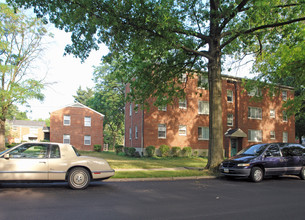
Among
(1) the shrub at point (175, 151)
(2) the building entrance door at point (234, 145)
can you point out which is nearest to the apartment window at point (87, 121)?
(1) the shrub at point (175, 151)

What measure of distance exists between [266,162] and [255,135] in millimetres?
22992

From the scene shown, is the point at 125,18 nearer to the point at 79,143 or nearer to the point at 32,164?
the point at 32,164

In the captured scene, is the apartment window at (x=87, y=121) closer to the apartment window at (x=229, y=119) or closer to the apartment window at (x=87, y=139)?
the apartment window at (x=87, y=139)

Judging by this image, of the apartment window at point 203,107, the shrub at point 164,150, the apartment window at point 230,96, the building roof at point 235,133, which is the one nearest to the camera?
the shrub at point 164,150

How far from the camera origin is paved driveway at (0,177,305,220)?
19.0 ft

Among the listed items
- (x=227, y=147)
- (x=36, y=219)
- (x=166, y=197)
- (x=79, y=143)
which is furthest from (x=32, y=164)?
(x=79, y=143)

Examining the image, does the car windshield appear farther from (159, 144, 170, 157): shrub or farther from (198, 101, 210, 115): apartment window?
(198, 101, 210, 115): apartment window

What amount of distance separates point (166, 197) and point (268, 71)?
19.3 m

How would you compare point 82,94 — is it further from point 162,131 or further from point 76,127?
point 162,131

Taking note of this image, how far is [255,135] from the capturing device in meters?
33.3

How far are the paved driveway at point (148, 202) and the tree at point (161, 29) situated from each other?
548cm

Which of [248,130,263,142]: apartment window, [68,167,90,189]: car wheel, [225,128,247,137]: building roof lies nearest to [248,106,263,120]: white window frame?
[248,130,263,142]: apartment window

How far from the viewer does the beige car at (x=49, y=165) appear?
829cm

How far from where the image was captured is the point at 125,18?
1173 centimetres
